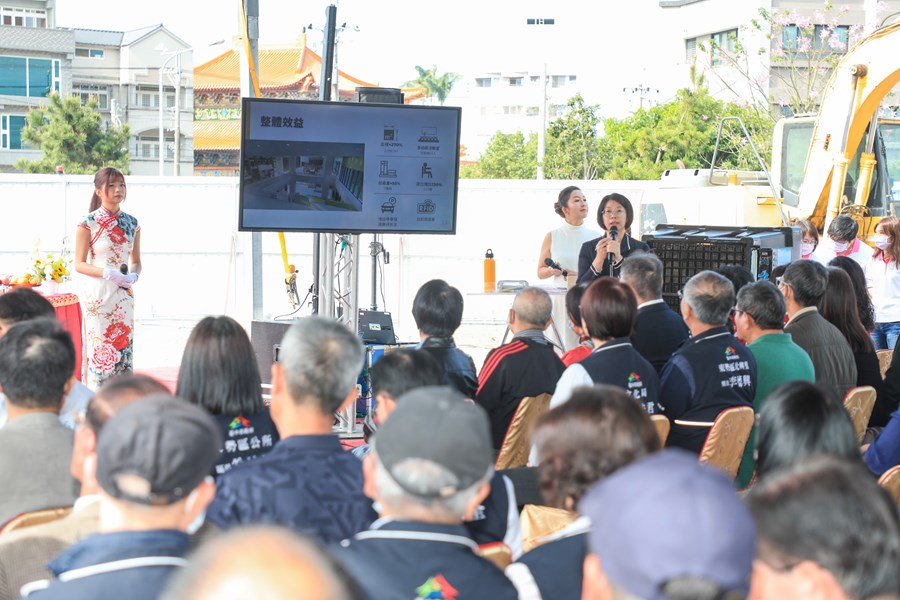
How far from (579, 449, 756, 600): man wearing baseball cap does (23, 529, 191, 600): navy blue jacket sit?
2.37 feet

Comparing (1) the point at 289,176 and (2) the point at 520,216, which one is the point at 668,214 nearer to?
(2) the point at 520,216

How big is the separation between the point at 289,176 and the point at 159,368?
352 cm

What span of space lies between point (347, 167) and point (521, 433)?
226 cm

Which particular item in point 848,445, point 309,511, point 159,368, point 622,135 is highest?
point 622,135

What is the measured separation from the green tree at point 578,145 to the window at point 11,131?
24.5 metres

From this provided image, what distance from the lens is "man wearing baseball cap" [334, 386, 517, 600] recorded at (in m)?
A: 1.80

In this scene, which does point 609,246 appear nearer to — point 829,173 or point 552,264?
point 552,264

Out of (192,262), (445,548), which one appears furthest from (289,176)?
(192,262)

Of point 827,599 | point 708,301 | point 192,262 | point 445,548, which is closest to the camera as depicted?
point 827,599

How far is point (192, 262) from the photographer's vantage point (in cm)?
1265

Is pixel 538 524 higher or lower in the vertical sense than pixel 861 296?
lower

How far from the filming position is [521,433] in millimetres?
4004

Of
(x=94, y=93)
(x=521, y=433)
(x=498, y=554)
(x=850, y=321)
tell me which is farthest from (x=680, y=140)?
(x=94, y=93)

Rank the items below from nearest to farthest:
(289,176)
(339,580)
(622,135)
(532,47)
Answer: (339,580), (289,176), (622,135), (532,47)
